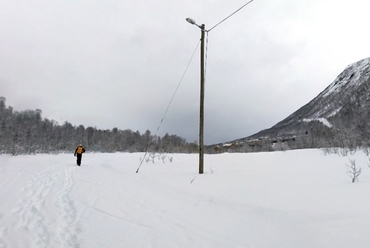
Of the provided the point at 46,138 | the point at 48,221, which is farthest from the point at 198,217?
the point at 46,138

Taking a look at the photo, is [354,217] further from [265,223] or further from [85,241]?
[85,241]

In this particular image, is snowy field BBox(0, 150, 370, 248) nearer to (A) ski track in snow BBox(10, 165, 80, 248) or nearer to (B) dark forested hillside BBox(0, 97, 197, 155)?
(A) ski track in snow BBox(10, 165, 80, 248)

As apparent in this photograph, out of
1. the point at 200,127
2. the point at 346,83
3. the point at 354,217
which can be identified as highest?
the point at 346,83

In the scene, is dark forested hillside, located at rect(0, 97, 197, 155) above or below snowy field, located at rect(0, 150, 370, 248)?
above

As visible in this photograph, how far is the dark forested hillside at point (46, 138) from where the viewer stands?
48.4 metres

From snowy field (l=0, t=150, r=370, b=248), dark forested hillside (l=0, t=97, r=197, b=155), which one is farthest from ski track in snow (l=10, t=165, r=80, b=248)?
dark forested hillside (l=0, t=97, r=197, b=155)

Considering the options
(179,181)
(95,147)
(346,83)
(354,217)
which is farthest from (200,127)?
(346,83)

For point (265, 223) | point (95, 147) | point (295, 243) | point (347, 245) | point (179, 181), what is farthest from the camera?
point (95, 147)

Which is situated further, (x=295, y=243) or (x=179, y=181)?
(x=179, y=181)

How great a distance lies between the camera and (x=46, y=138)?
227 ft

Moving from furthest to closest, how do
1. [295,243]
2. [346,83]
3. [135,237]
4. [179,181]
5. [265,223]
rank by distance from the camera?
[346,83]
[179,181]
[265,223]
[135,237]
[295,243]

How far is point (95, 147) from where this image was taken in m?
83.4

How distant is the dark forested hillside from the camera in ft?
159

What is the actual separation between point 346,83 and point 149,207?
225268mm
